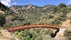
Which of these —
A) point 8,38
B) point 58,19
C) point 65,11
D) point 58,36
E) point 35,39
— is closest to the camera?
point 8,38

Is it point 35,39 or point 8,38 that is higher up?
point 8,38

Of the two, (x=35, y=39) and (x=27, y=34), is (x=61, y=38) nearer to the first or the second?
(x=35, y=39)

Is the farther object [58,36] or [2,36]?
[58,36]

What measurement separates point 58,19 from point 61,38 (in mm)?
54993

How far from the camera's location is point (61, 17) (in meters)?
100

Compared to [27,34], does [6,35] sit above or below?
above

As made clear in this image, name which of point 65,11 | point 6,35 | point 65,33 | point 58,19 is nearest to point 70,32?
point 65,33

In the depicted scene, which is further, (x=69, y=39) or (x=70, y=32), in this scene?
(x=70, y=32)

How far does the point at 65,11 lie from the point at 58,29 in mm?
71055

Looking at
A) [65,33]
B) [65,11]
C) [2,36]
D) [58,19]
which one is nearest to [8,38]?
[2,36]

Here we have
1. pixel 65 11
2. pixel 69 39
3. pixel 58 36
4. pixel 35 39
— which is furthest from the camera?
pixel 65 11

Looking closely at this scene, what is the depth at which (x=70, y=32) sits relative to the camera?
49.7m

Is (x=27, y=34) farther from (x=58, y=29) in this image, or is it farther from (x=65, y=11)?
(x=65, y=11)

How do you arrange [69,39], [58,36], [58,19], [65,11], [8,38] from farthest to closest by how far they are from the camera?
[65,11] → [58,19] → [69,39] → [58,36] → [8,38]
